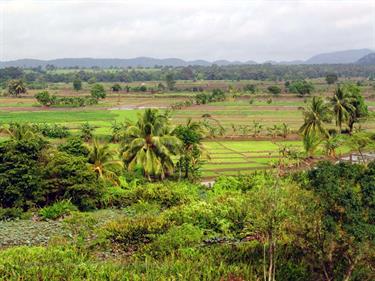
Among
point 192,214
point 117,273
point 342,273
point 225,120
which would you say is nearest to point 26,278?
point 117,273

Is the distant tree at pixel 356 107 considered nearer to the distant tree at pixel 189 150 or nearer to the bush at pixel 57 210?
the distant tree at pixel 189 150

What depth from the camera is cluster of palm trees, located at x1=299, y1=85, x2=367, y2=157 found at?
40.4m

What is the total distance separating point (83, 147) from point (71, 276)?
56.5 ft

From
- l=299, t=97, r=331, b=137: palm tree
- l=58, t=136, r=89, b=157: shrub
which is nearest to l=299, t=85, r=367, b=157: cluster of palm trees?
l=299, t=97, r=331, b=137: palm tree

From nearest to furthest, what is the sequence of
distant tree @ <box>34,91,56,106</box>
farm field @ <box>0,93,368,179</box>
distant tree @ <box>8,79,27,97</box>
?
1. farm field @ <box>0,93,368,179</box>
2. distant tree @ <box>34,91,56,106</box>
3. distant tree @ <box>8,79,27,97</box>

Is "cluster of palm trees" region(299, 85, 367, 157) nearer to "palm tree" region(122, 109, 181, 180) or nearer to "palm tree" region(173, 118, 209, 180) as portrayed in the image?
"palm tree" region(173, 118, 209, 180)

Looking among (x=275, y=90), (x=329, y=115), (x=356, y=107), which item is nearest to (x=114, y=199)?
(x=329, y=115)

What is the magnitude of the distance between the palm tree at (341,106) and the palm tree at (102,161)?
27241mm

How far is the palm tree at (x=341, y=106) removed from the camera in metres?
49.2

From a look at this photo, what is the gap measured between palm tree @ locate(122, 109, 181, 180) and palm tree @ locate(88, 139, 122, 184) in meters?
1.31

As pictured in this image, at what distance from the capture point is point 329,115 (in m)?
46.0

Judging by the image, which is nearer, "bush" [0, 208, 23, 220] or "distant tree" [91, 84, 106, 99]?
"bush" [0, 208, 23, 220]

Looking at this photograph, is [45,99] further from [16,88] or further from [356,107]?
[356,107]

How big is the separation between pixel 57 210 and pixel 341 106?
33676mm
